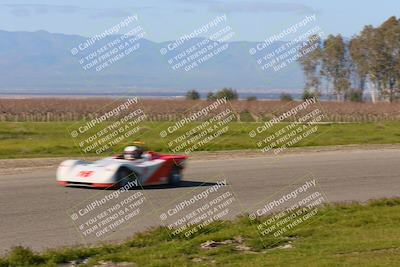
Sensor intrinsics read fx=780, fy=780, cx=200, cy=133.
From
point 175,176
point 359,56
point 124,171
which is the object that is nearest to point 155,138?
point 175,176

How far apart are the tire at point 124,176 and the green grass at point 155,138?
29.0 ft

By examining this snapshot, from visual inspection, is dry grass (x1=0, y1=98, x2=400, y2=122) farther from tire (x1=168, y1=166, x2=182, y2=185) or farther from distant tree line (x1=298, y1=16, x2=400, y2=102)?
tire (x1=168, y1=166, x2=182, y2=185)

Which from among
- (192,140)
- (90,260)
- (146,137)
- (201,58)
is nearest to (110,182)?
(90,260)

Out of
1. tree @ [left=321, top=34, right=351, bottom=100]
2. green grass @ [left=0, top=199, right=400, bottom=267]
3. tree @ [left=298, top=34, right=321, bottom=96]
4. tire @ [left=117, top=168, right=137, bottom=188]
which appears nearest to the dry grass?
tree @ [left=298, top=34, right=321, bottom=96]

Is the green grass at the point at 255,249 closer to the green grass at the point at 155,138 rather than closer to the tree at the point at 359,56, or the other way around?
the green grass at the point at 155,138

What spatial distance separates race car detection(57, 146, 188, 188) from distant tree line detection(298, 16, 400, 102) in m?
56.4

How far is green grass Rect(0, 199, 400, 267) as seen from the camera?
31.6 ft

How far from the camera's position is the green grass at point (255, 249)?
9.64 meters

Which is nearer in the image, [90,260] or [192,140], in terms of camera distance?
[90,260]

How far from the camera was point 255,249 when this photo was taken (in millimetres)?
10773

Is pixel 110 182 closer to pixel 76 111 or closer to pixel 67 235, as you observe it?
pixel 67 235

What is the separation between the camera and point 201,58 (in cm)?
3625

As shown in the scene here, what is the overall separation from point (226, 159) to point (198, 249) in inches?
509

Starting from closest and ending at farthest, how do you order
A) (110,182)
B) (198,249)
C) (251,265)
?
(251,265)
(198,249)
(110,182)
